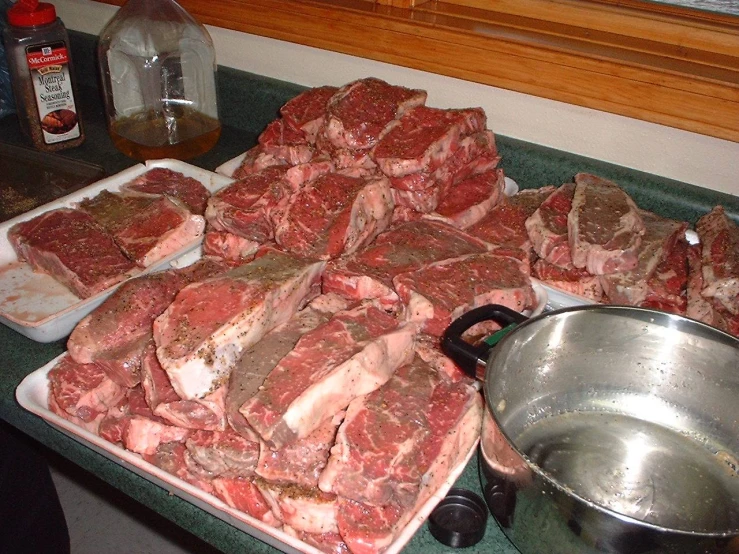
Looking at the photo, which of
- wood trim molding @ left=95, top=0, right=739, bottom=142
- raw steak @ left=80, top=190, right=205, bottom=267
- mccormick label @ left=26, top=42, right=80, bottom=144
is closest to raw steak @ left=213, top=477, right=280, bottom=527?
raw steak @ left=80, top=190, right=205, bottom=267

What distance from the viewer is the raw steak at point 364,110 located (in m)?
1.65

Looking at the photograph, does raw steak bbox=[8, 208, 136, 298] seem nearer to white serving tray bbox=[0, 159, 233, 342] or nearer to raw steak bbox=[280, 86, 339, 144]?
white serving tray bbox=[0, 159, 233, 342]

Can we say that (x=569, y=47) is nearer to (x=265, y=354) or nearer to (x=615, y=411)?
(x=615, y=411)

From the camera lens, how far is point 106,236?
1669 millimetres

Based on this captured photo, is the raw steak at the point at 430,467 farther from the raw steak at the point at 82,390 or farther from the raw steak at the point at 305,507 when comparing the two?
the raw steak at the point at 82,390

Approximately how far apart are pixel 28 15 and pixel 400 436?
1.82m

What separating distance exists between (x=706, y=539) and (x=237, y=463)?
0.69 m

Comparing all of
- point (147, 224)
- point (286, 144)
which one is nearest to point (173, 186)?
point (147, 224)

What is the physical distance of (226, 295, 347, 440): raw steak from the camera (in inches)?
42.3

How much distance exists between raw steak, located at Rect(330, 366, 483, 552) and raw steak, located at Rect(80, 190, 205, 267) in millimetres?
778

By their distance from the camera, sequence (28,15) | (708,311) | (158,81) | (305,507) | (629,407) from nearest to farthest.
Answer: (305,507)
(629,407)
(708,311)
(28,15)
(158,81)

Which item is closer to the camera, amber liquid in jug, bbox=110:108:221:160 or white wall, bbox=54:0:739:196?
white wall, bbox=54:0:739:196

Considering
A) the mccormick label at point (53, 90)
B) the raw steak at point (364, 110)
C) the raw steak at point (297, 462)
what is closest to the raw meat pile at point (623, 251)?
the raw steak at point (364, 110)

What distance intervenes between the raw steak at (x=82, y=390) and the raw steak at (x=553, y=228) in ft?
3.12
